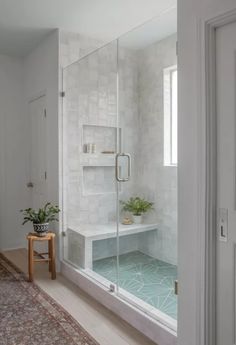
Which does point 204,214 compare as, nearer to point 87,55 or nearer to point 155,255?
point 155,255

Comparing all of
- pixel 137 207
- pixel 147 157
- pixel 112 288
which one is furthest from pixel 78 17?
pixel 112 288

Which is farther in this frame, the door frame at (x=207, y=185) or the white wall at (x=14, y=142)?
the white wall at (x=14, y=142)

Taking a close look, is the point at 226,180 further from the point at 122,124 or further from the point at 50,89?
the point at 50,89

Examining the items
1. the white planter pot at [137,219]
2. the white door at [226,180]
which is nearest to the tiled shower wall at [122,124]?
the white planter pot at [137,219]

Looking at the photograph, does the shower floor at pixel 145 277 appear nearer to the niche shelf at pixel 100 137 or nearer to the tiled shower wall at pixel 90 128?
the tiled shower wall at pixel 90 128

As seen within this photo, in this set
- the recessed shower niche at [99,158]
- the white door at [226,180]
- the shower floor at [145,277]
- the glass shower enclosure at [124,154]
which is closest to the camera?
the white door at [226,180]

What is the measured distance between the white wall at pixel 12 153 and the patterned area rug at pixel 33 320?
4.37 feet

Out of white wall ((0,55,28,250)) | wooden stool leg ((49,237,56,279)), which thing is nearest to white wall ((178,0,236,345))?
wooden stool leg ((49,237,56,279))

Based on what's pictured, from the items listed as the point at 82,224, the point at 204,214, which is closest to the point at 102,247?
the point at 82,224

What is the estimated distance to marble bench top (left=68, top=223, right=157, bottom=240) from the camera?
3300mm

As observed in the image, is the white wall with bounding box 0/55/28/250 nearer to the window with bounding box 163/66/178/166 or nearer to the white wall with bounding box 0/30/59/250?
the white wall with bounding box 0/30/59/250

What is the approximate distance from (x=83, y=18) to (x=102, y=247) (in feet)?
7.71

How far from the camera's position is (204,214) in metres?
1.66

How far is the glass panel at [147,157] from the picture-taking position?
11.6 ft
